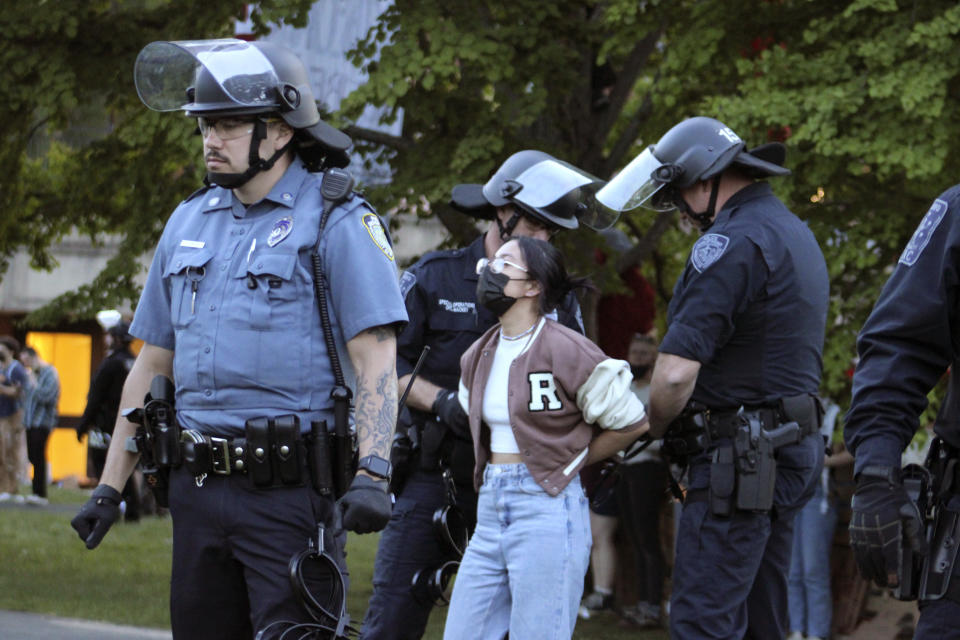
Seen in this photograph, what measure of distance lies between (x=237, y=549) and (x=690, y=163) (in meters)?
2.20

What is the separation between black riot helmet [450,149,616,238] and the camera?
5.60 m

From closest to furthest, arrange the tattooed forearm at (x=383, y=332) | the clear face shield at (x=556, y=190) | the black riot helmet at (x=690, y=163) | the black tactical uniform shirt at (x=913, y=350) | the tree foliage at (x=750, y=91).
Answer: the black tactical uniform shirt at (x=913, y=350) → the tattooed forearm at (x=383, y=332) → the black riot helmet at (x=690, y=163) → the clear face shield at (x=556, y=190) → the tree foliage at (x=750, y=91)

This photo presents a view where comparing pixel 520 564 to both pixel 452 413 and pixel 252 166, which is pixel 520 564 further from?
pixel 252 166

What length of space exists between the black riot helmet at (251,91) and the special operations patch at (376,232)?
24 cm

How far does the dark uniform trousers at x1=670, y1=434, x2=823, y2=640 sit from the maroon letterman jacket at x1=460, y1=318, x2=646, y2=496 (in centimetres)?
43

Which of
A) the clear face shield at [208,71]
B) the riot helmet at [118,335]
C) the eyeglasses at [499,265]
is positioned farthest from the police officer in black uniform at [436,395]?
the riot helmet at [118,335]

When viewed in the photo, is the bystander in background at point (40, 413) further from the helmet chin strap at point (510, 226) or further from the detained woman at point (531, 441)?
the detained woman at point (531, 441)

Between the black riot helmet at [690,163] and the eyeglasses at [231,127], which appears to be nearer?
the eyeglasses at [231,127]

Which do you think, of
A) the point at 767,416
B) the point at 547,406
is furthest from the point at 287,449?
the point at 767,416

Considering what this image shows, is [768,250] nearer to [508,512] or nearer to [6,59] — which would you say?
[508,512]

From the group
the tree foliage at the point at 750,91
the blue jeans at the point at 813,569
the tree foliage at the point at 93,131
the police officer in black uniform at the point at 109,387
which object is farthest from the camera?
the police officer in black uniform at the point at 109,387

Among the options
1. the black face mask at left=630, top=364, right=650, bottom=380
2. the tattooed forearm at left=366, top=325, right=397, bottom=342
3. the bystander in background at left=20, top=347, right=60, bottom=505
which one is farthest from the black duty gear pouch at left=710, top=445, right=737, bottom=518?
the bystander in background at left=20, top=347, right=60, bottom=505

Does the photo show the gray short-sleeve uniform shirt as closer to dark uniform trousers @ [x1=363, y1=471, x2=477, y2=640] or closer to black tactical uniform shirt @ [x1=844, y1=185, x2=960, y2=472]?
black tactical uniform shirt @ [x1=844, y1=185, x2=960, y2=472]

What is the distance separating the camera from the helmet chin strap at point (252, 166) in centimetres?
402
